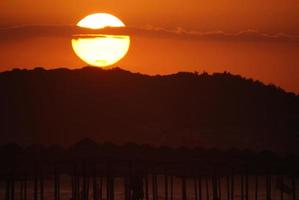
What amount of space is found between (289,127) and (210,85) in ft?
39.6

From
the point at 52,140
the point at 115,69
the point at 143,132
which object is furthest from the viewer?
the point at 115,69

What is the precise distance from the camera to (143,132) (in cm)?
8138

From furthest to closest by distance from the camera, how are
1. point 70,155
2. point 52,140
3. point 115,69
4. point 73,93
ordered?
point 115,69
point 73,93
point 52,140
point 70,155

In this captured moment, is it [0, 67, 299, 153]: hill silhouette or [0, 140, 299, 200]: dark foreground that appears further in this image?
[0, 67, 299, 153]: hill silhouette

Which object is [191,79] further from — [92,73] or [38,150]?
[38,150]

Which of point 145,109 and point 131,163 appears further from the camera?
point 145,109

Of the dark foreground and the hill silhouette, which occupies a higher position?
the hill silhouette

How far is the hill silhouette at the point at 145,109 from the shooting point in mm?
77694

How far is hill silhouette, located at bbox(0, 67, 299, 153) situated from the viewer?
255 feet

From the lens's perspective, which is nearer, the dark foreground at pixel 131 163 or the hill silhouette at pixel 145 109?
the dark foreground at pixel 131 163

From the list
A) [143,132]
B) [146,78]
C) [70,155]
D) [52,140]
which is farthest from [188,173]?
[146,78]

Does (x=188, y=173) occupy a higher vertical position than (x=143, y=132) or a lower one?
lower

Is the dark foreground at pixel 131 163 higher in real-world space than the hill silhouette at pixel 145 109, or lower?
lower

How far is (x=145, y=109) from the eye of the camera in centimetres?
9006
